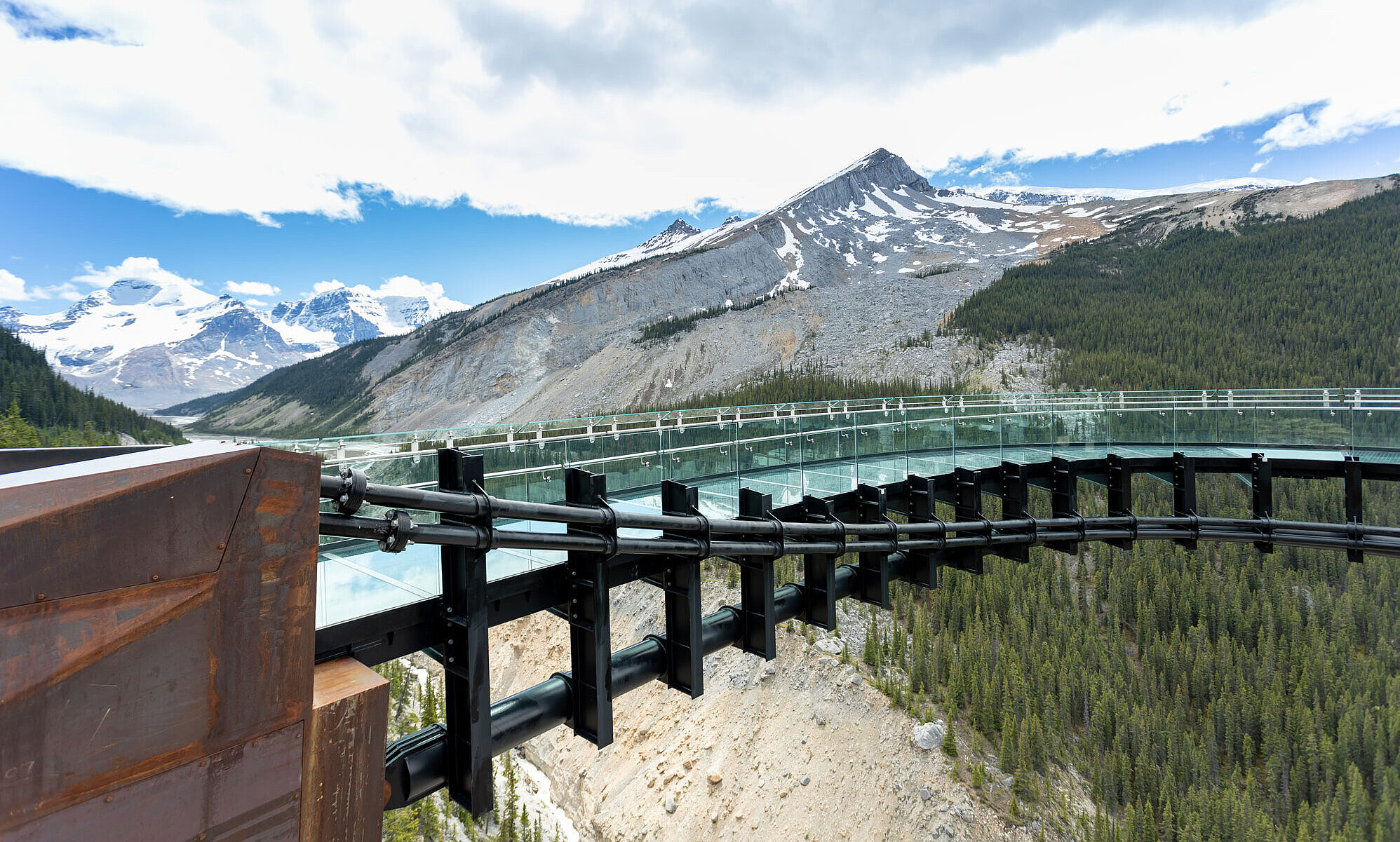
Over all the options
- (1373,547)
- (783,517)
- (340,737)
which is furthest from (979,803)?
(340,737)

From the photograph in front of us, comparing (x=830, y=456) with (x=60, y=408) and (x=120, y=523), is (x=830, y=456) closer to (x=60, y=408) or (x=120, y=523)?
(x=120, y=523)

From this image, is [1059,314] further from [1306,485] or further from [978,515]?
[978,515]

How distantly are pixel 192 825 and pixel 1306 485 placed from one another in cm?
4217

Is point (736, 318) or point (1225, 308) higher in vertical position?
point (736, 318)

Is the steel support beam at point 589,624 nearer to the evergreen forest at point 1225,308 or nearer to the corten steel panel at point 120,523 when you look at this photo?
the corten steel panel at point 120,523

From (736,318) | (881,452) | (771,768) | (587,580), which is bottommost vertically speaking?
(771,768)

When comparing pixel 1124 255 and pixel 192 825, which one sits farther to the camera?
pixel 1124 255

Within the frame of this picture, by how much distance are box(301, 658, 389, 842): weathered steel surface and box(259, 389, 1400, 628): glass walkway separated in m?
1.43

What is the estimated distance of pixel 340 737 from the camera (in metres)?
3.17

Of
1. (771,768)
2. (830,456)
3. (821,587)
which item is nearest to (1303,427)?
(830,456)

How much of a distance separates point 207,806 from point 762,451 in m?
9.69

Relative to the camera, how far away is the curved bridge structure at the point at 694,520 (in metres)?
4.62

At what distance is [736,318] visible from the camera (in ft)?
336

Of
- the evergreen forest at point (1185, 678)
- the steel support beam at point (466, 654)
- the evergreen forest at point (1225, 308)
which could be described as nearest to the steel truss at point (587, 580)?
the steel support beam at point (466, 654)
